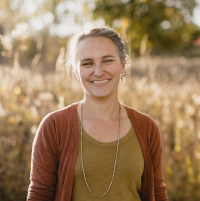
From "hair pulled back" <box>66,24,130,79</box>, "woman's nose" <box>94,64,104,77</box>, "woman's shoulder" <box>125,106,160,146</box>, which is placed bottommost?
"woman's shoulder" <box>125,106,160,146</box>

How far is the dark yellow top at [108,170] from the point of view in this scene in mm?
1578

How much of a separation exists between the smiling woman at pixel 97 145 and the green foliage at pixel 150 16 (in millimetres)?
19416

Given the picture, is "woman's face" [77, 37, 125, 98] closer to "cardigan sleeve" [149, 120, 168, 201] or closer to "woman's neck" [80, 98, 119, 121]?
"woman's neck" [80, 98, 119, 121]

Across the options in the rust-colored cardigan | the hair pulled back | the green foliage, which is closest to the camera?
the rust-colored cardigan

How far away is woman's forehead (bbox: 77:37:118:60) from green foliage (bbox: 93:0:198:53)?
19.4 meters

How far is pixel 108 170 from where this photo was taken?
1599mm

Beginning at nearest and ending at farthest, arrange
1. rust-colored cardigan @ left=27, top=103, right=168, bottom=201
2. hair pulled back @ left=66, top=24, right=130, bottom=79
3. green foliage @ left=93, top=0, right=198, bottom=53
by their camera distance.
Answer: rust-colored cardigan @ left=27, top=103, right=168, bottom=201 → hair pulled back @ left=66, top=24, right=130, bottom=79 → green foliage @ left=93, top=0, right=198, bottom=53

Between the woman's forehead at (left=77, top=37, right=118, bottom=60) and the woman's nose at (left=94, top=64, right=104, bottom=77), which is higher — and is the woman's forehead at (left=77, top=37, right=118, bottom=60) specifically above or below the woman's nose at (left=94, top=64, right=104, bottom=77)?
above

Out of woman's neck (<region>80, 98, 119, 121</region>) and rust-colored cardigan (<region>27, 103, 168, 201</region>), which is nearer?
rust-colored cardigan (<region>27, 103, 168, 201</region>)

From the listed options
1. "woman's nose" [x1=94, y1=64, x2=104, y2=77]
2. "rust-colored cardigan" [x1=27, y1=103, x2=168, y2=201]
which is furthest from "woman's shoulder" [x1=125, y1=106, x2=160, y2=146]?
"woman's nose" [x1=94, y1=64, x2=104, y2=77]

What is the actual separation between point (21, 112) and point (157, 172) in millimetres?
2005

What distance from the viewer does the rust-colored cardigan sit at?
1558 mm

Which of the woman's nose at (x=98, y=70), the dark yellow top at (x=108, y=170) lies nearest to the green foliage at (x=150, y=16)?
the woman's nose at (x=98, y=70)

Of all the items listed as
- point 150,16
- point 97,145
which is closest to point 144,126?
point 97,145
